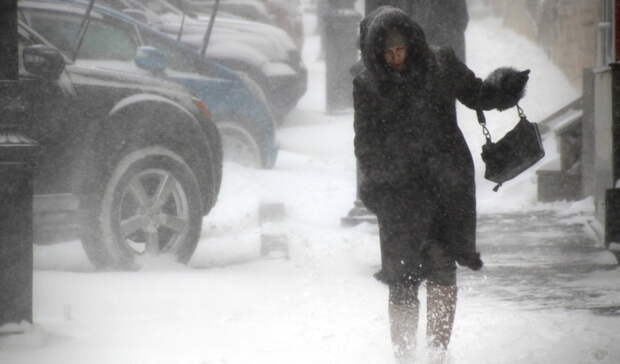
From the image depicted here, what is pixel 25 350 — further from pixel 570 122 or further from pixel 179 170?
pixel 570 122

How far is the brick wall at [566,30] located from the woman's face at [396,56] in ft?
30.6

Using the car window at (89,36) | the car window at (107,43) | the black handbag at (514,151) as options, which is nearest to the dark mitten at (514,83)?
the black handbag at (514,151)

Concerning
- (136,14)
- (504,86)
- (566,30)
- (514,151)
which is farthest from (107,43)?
(566,30)

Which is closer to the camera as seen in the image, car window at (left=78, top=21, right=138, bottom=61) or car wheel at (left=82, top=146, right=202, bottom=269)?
car wheel at (left=82, top=146, right=202, bottom=269)

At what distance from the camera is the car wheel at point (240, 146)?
12680 mm

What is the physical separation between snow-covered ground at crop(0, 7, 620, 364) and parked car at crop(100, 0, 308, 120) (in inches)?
128

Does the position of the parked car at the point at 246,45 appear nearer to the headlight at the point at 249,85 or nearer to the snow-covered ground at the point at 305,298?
the headlight at the point at 249,85

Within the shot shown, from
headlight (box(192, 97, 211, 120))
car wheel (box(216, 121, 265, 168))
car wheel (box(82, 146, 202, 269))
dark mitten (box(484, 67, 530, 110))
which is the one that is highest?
dark mitten (box(484, 67, 530, 110))

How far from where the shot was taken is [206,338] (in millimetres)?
6484

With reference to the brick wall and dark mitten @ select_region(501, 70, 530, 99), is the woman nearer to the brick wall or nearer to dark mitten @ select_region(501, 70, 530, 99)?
dark mitten @ select_region(501, 70, 530, 99)

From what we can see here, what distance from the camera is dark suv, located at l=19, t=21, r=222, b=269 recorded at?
8109 millimetres

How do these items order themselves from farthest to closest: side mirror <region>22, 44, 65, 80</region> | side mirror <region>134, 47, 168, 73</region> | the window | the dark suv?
the window, side mirror <region>134, 47, 168, 73</region>, the dark suv, side mirror <region>22, 44, 65, 80</region>

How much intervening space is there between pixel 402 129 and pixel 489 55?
70.3 feet

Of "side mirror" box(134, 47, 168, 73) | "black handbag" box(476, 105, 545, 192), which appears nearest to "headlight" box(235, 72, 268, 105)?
"side mirror" box(134, 47, 168, 73)
